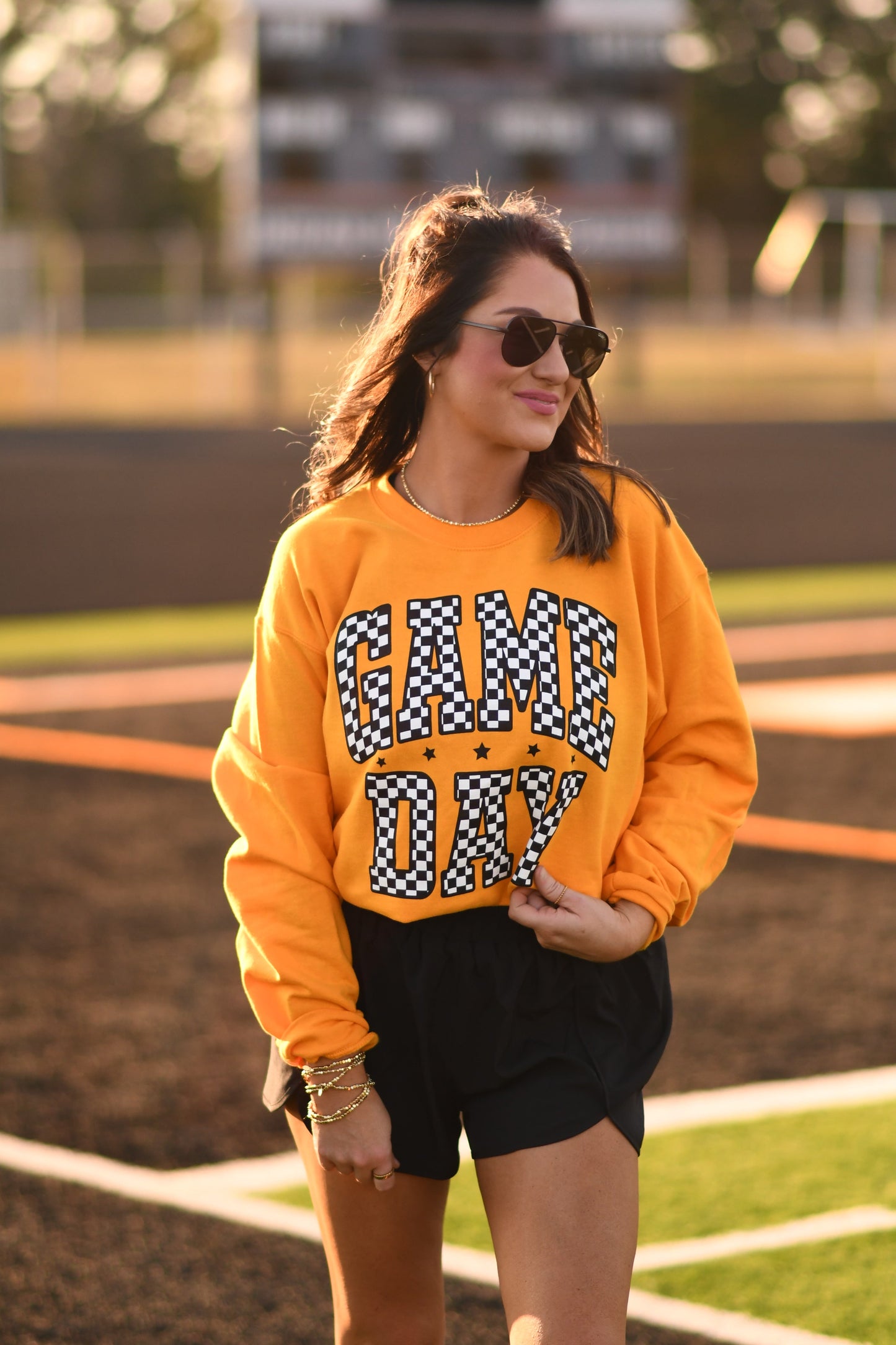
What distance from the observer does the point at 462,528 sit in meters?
2.26

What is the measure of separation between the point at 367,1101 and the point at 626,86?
862 inches

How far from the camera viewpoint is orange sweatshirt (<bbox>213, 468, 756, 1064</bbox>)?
2.19 m

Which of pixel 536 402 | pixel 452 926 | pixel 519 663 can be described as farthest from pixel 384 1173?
pixel 536 402

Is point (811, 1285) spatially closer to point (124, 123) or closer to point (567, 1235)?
point (567, 1235)

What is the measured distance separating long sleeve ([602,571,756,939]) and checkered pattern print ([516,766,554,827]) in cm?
14

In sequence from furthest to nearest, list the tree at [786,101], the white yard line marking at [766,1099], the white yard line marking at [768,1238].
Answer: the tree at [786,101] < the white yard line marking at [766,1099] < the white yard line marking at [768,1238]

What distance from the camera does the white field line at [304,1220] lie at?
3020 millimetres

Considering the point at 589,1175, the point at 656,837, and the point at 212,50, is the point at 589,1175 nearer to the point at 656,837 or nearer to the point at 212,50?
Answer: the point at 656,837

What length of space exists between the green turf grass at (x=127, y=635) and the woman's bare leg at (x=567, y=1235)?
8153 millimetres

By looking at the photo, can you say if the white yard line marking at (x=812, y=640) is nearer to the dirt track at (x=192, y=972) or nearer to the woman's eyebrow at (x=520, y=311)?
the dirt track at (x=192, y=972)

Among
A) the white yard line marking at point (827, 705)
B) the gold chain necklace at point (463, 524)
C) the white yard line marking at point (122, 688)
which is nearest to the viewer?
the gold chain necklace at point (463, 524)

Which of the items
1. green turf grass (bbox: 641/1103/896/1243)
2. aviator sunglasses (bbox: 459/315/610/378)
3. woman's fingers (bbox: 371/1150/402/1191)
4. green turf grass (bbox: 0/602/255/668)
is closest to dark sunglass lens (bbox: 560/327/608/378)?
aviator sunglasses (bbox: 459/315/610/378)

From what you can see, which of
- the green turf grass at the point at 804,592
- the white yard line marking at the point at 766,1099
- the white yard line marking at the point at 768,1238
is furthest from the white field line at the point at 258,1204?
the green turf grass at the point at 804,592

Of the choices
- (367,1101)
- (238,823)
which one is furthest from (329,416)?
(367,1101)
